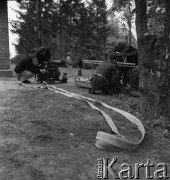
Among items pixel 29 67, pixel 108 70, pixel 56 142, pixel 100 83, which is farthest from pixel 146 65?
pixel 29 67

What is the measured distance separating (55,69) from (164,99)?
625 centimetres

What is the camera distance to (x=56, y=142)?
4.10 m

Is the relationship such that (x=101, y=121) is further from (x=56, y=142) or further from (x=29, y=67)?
(x=29, y=67)

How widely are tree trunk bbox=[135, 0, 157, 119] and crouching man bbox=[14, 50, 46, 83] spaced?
5609 millimetres

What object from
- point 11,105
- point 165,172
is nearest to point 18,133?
point 11,105

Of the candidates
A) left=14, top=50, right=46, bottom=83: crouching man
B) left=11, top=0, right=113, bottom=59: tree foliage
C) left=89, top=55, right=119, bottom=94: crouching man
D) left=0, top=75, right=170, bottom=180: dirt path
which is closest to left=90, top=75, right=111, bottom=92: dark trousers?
left=89, top=55, right=119, bottom=94: crouching man

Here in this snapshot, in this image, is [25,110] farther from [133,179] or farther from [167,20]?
[167,20]

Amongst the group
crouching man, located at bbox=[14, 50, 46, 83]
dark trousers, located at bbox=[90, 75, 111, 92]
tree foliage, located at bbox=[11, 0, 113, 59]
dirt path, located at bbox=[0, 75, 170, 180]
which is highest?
tree foliage, located at bbox=[11, 0, 113, 59]

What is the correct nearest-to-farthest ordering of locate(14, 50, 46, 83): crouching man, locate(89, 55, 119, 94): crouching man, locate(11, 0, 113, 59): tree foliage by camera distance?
locate(89, 55, 119, 94): crouching man
locate(14, 50, 46, 83): crouching man
locate(11, 0, 113, 59): tree foliage

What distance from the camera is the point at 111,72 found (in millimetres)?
8172

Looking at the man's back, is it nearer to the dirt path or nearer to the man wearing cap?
the dirt path

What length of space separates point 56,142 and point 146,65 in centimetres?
295

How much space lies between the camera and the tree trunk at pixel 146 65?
19.0ft

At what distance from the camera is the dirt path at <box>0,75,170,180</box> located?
327 cm
